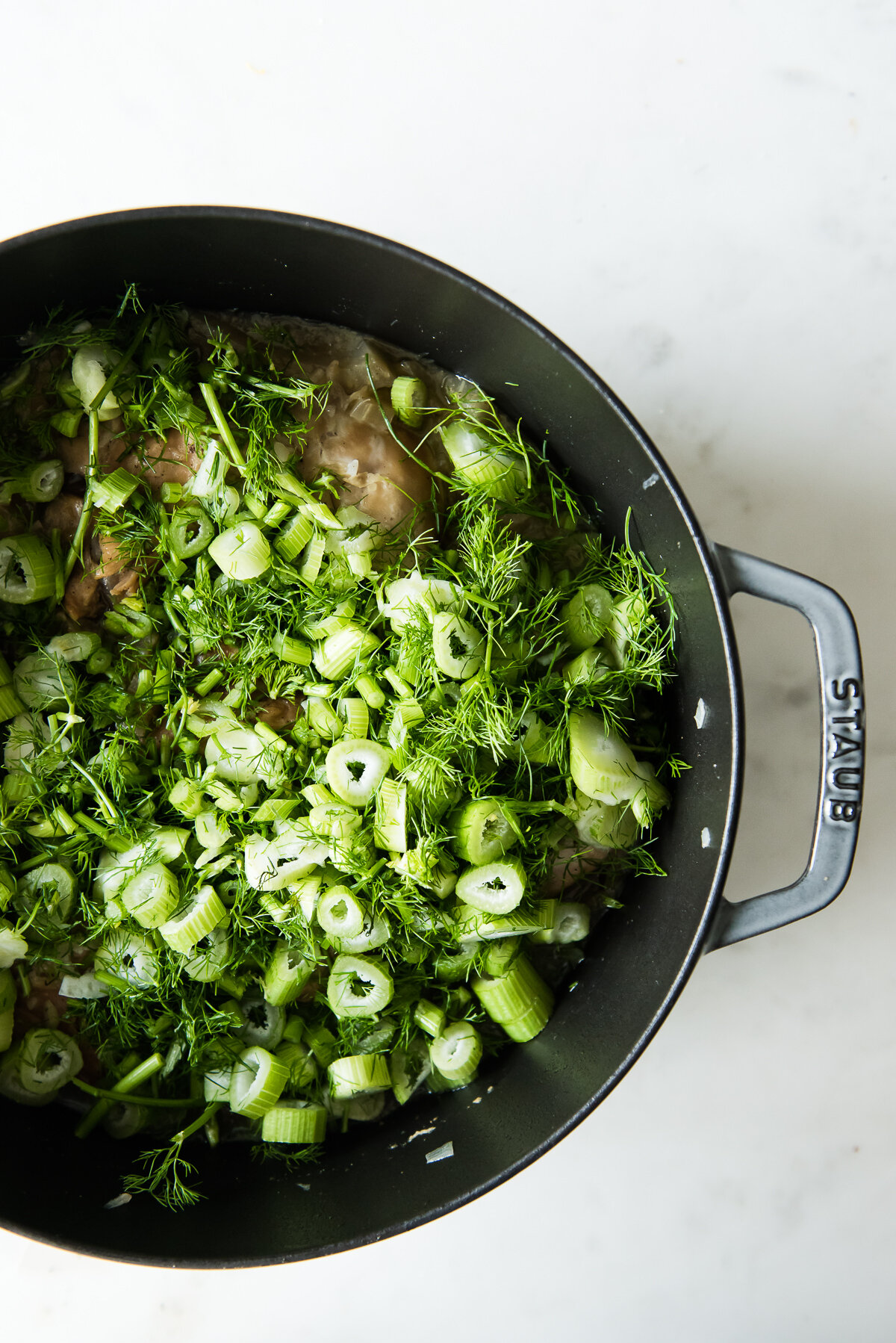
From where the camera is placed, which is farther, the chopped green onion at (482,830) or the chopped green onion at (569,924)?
the chopped green onion at (569,924)

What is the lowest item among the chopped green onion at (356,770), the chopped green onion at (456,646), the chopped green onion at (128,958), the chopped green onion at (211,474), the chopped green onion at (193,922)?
the chopped green onion at (128,958)

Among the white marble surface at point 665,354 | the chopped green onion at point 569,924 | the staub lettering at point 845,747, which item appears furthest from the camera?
the white marble surface at point 665,354

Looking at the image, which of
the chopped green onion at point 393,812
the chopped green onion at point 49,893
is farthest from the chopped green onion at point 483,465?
the chopped green onion at point 49,893

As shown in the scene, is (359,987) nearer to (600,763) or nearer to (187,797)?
(187,797)

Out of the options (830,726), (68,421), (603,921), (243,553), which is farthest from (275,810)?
(830,726)

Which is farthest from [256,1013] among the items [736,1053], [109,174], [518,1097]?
[109,174]

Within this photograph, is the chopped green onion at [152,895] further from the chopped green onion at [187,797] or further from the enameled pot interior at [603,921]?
the enameled pot interior at [603,921]

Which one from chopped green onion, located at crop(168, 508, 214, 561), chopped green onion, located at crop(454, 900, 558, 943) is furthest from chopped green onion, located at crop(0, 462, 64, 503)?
chopped green onion, located at crop(454, 900, 558, 943)

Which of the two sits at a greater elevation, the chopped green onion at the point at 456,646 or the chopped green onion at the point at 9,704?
the chopped green onion at the point at 456,646
